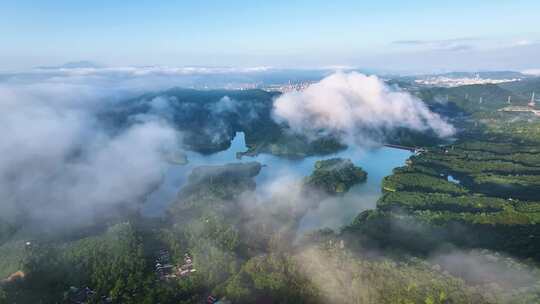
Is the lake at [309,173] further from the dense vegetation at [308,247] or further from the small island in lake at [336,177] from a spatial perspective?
the dense vegetation at [308,247]

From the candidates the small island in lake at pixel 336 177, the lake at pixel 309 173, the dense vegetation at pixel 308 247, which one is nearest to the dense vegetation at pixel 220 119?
the lake at pixel 309 173

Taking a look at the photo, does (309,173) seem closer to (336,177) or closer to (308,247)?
(336,177)

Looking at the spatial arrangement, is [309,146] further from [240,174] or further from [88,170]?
[88,170]

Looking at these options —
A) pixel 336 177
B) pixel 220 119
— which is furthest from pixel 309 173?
pixel 220 119

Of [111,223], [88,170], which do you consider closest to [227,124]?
[88,170]

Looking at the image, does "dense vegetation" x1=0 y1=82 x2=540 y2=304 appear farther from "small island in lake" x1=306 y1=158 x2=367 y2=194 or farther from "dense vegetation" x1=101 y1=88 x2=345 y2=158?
"dense vegetation" x1=101 y1=88 x2=345 y2=158

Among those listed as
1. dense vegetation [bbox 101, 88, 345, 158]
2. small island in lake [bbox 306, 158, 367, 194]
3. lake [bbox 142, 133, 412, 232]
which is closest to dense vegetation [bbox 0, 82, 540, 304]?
small island in lake [bbox 306, 158, 367, 194]
